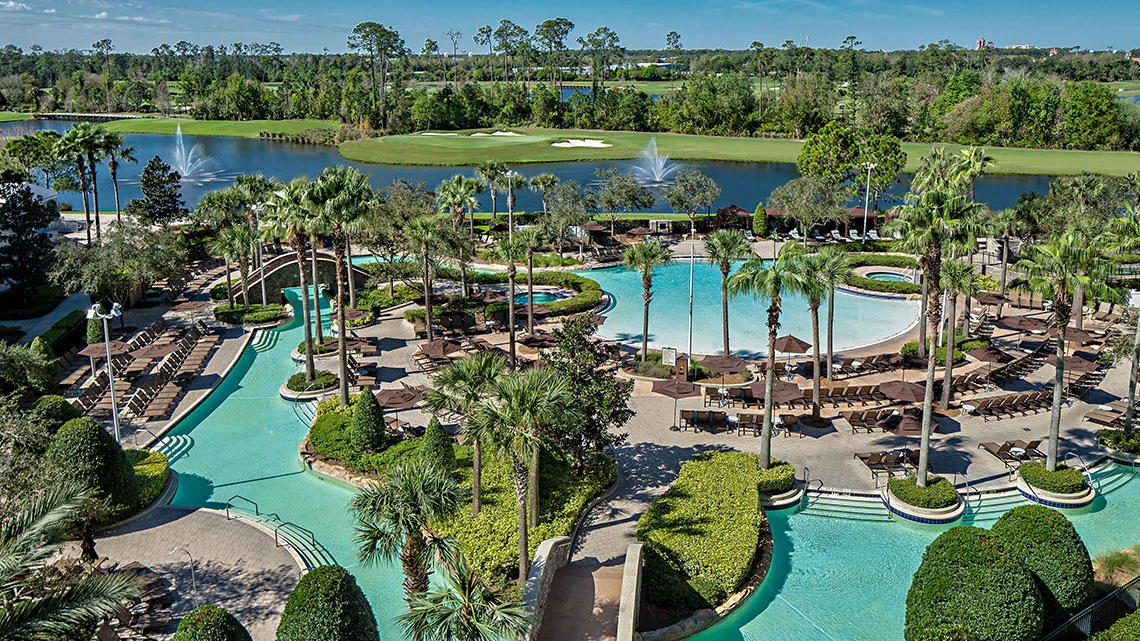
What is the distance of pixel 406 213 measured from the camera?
45281 mm

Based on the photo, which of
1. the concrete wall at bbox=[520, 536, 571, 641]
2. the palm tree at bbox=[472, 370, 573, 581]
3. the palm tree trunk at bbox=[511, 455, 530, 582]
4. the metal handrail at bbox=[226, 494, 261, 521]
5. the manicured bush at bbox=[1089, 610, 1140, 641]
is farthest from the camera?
the metal handrail at bbox=[226, 494, 261, 521]

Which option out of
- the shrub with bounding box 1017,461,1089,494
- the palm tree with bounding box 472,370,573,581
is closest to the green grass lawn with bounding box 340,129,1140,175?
the shrub with bounding box 1017,461,1089,494

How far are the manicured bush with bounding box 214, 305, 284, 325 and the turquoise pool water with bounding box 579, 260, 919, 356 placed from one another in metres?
16.2

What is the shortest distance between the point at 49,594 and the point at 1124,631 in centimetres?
1924

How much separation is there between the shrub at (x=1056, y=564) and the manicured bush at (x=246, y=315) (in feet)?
110

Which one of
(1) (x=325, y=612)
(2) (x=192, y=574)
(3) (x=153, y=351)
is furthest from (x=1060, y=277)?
(3) (x=153, y=351)

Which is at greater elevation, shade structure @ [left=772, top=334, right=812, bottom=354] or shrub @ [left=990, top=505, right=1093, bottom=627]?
shade structure @ [left=772, top=334, right=812, bottom=354]

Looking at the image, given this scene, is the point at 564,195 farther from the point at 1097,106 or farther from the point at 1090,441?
the point at 1097,106

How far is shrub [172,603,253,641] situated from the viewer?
1533 centimetres

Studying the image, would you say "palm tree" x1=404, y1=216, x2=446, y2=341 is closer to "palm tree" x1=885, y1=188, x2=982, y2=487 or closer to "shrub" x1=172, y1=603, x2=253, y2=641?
"palm tree" x1=885, y1=188, x2=982, y2=487

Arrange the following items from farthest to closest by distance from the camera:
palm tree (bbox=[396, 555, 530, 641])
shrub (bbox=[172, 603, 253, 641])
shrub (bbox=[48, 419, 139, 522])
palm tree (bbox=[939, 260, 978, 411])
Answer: palm tree (bbox=[939, 260, 978, 411]), shrub (bbox=[48, 419, 139, 522]), shrub (bbox=[172, 603, 253, 641]), palm tree (bbox=[396, 555, 530, 641])

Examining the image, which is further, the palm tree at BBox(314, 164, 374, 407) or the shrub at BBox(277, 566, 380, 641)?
the palm tree at BBox(314, 164, 374, 407)

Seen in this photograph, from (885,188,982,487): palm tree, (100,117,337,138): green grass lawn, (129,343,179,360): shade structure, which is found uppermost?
(100,117,337,138): green grass lawn

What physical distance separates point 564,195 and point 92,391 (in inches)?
1277
